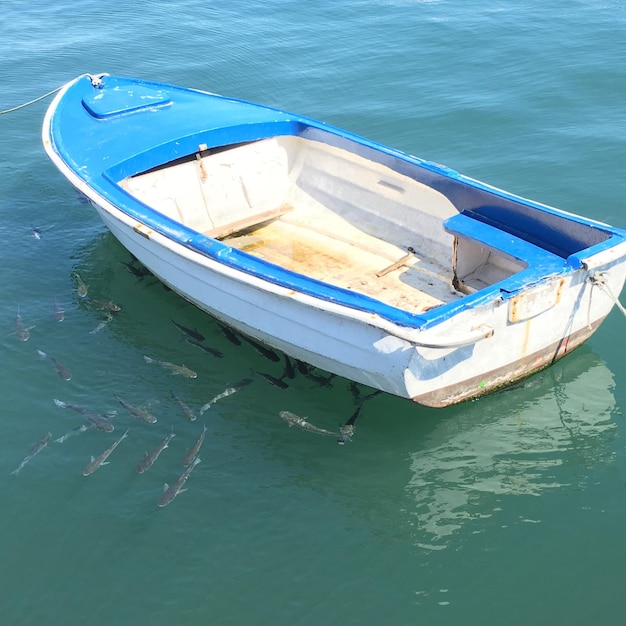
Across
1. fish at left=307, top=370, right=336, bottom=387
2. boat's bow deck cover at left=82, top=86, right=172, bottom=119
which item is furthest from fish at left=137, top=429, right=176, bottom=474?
boat's bow deck cover at left=82, top=86, right=172, bottom=119

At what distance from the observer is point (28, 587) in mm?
5895

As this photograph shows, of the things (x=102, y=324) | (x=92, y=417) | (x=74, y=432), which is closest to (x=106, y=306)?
(x=102, y=324)

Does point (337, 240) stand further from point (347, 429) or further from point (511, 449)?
point (511, 449)

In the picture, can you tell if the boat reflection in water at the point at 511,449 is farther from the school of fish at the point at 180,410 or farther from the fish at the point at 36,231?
the fish at the point at 36,231


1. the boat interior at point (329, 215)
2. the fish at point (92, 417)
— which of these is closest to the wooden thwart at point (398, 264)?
the boat interior at point (329, 215)

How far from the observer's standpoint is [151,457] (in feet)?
22.7

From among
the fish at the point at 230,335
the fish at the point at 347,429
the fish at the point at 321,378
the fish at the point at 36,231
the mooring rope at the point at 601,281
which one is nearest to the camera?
the mooring rope at the point at 601,281

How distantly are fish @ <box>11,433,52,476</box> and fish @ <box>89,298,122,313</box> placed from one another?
2.04 metres

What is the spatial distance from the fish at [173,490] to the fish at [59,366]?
1983mm

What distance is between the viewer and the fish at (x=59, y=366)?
26.1 feet

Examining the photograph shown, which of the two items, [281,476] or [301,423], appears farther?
[301,423]

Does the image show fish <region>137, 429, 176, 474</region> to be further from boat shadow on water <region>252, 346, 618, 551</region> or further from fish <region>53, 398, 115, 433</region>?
boat shadow on water <region>252, 346, 618, 551</region>

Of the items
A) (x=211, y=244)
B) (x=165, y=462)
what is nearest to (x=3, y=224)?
(x=211, y=244)

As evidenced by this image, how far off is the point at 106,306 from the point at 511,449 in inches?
190
